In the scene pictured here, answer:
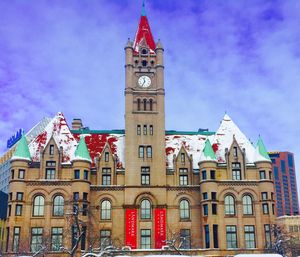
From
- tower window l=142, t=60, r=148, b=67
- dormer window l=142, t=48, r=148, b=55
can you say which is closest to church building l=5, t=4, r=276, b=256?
tower window l=142, t=60, r=148, b=67

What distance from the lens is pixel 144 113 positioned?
7975 centimetres

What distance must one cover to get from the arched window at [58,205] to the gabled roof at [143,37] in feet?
94.3

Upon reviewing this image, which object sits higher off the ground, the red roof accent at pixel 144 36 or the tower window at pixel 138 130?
the red roof accent at pixel 144 36

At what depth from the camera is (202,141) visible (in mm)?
83125

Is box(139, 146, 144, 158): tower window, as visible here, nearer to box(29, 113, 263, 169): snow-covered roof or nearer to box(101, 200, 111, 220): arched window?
box(29, 113, 263, 169): snow-covered roof

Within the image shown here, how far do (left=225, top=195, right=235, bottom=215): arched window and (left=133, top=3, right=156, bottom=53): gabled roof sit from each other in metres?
28.5

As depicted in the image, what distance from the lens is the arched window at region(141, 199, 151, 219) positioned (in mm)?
74438

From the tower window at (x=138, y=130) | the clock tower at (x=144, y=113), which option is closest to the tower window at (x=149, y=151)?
the clock tower at (x=144, y=113)

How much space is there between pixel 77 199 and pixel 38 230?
7295 mm

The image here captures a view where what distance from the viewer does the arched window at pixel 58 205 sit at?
71875 millimetres

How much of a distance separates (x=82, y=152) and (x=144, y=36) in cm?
2487

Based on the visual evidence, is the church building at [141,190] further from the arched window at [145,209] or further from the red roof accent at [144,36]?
the red roof accent at [144,36]

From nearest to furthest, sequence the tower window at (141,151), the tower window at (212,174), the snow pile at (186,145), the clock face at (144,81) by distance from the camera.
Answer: the tower window at (212,174)
the tower window at (141,151)
the snow pile at (186,145)
the clock face at (144,81)

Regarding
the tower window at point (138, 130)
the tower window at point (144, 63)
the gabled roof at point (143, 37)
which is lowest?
the tower window at point (138, 130)
